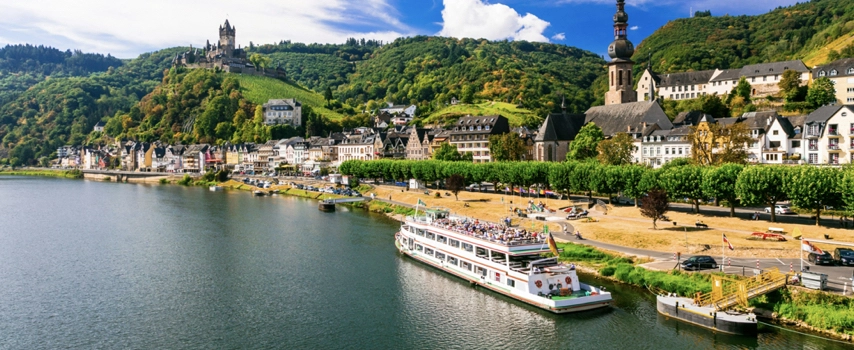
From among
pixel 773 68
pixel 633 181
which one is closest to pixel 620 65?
pixel 773 68

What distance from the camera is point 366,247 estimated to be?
5928cm

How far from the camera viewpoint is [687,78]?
12875 centimetres

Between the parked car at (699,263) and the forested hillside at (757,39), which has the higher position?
the forested hillside at (757,39)

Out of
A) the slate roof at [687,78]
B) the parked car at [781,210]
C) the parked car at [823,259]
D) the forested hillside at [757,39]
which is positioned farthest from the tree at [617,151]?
the forested hillside at [757,39]

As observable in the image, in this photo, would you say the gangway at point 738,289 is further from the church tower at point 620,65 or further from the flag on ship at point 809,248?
the church tower at point 620,65

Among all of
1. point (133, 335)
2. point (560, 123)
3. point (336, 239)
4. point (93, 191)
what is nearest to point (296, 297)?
point (133, 335)

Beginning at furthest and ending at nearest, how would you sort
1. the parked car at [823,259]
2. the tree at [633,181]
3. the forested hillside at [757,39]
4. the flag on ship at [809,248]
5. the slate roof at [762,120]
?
the forested hillside at [757,39] < the slate roof at [762,120] < the tree at [633,181] < the parked car at [823,259] < the flag on ship at [809,248]

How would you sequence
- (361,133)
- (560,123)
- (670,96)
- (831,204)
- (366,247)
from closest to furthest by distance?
(831,204), (366,247), (560,123), (670,96), (361,133)

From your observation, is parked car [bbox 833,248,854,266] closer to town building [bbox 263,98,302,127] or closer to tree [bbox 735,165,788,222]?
tree [bbox 735,165,788,222]

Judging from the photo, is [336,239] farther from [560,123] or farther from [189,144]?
[189,144]

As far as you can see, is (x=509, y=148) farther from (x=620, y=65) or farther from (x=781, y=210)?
(x=781, y=210)

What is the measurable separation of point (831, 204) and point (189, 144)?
596 feet

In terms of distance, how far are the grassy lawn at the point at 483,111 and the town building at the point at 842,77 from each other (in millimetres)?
65207

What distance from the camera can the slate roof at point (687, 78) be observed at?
415ft
